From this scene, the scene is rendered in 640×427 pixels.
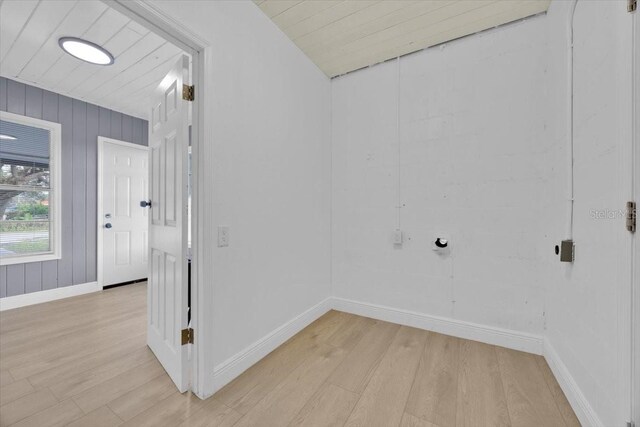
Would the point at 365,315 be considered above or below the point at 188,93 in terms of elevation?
below

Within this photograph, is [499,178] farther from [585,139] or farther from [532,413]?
[532,413]

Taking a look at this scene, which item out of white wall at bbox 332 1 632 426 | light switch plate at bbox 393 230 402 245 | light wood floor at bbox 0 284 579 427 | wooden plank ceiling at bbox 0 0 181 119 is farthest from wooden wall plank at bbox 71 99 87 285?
light switch plate at bbox 393 230 402 245

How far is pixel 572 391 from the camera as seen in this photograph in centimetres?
138

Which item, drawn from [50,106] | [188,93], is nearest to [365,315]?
[188,93]

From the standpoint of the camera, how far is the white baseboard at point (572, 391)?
3.97 feet

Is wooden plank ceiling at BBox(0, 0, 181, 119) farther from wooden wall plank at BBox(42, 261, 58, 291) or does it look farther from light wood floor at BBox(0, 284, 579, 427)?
light wood floor at BBox(0, 284, 579, 427)

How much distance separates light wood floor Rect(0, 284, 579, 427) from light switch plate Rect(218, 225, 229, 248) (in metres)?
0.86

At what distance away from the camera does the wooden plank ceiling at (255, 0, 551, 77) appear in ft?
5.98

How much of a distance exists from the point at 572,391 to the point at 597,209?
38.5 inches

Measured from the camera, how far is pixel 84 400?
1.45m

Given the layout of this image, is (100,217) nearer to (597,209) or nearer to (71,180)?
(71,180)

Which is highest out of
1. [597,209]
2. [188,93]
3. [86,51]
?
[86,51]

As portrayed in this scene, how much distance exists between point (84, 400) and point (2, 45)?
303 cm


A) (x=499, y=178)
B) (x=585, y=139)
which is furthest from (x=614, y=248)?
(x=499, y=178)
